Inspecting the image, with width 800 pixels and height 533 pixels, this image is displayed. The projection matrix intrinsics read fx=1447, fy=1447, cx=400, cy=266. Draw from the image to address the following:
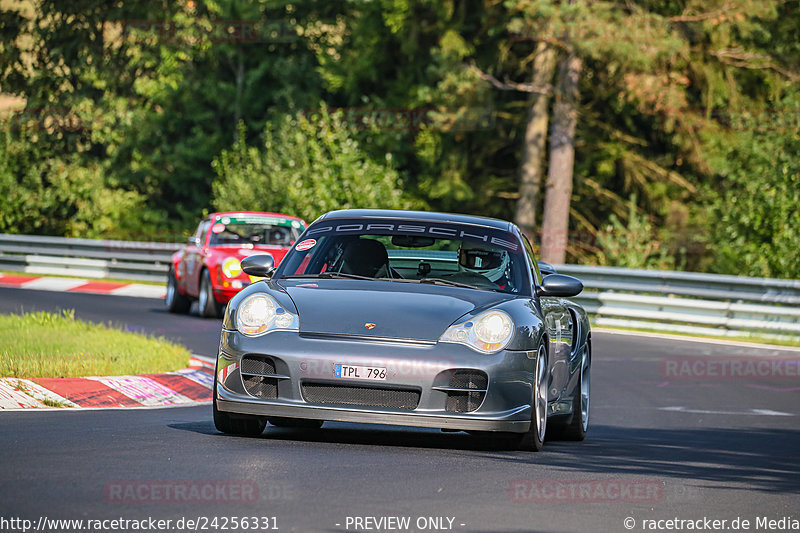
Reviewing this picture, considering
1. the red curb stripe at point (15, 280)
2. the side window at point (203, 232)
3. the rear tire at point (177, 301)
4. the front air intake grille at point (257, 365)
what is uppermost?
the front air intake grille at point (257, 365)

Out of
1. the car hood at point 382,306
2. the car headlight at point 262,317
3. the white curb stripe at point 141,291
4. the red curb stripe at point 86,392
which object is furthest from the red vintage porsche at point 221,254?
the car headlight at point 262,317

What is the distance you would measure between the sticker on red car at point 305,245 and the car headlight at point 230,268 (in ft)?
37.7

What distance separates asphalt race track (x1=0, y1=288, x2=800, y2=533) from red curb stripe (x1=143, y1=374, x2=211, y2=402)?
950 mm

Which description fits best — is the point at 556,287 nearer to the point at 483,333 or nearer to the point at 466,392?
the point at 483,333

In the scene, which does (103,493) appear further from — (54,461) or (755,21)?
(755,21)

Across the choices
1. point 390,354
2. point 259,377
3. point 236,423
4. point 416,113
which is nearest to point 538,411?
point 390,354

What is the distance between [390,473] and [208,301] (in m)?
14.5

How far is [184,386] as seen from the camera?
12398mm

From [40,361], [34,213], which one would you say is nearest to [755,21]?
[34,213]

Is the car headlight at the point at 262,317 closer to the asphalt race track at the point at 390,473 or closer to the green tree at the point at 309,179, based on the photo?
the asphalt race track at the point at 390,473

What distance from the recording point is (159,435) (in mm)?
8594

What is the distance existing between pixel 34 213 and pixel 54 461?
Answer: 3727cm

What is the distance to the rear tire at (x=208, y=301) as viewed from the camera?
21.5 meters

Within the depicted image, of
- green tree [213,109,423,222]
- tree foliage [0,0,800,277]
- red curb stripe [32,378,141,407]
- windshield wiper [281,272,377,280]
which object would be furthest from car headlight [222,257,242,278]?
green tree [213,109,423,222]
